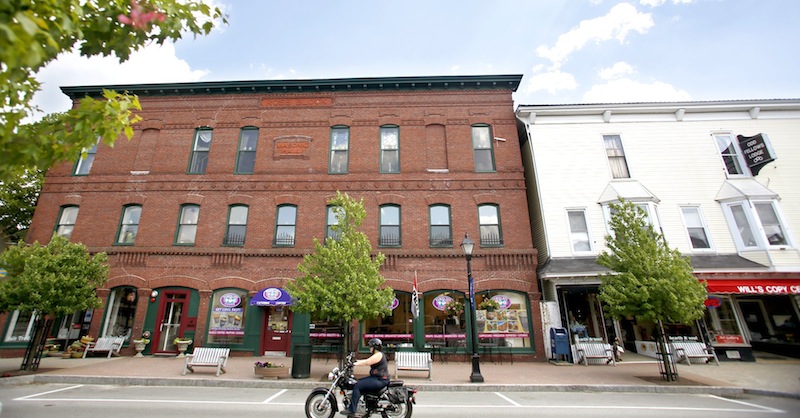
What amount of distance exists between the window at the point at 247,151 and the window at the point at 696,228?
19.7 meters

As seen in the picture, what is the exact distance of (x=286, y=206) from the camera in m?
16.9

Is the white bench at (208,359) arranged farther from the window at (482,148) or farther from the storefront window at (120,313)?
the window at (482,148)

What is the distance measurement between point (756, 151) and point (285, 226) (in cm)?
2114

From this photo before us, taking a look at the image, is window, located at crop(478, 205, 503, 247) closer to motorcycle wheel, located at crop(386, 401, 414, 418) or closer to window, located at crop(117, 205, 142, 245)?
motorcycle wheel, located at crop(386, 401, 414, 418)

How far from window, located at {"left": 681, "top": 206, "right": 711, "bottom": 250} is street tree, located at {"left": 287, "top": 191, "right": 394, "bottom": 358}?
13508 millimetres

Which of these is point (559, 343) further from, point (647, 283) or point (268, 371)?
point (268, 371)

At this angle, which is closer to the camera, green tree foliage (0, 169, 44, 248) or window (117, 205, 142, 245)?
window (117, 205, 142, 245)

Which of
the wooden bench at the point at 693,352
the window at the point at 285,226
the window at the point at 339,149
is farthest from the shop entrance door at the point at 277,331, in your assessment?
the wooden bench at the point at 693,352

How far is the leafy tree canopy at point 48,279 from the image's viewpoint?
11586 millimetres

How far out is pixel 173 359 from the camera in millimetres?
14398

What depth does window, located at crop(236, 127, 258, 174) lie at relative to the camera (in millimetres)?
17719

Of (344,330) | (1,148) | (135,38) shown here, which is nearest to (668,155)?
(344,330)

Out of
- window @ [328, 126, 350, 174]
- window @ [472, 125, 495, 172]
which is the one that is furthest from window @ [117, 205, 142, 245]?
window @ [472, 125, 495, 172]

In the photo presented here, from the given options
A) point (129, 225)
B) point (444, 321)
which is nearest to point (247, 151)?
point (129, 225)
